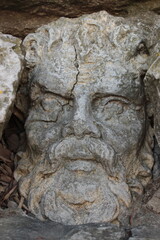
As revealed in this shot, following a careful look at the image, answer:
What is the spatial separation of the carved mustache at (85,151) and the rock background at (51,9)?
2.37 feet

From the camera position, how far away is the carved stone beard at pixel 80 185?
2443mm

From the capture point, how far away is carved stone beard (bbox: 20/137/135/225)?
244 centimetres

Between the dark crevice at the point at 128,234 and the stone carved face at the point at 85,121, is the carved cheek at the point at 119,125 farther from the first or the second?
the dark crevice at the point at 128,234

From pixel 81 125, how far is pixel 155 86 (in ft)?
1.23

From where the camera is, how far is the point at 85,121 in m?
2.51

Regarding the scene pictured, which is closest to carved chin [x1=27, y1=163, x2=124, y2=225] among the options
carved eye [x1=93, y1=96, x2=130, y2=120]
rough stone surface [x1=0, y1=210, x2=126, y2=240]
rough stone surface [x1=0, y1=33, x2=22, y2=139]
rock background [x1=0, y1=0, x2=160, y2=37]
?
rough stone surface [x1=0, y1=210, x2=126, y2=240]

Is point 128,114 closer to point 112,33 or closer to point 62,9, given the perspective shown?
point 112,33

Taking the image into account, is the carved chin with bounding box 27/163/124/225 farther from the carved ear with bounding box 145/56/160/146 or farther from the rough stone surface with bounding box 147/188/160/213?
the carved ear with bounding box 145/56/160/146

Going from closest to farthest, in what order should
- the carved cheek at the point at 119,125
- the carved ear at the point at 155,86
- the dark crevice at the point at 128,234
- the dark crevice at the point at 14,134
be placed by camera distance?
the dark crevice at the point at 128,234, the carved ear at the point at 155,86, the carved cheek at the point at 119,125, the dark crevice at the point at 14,134

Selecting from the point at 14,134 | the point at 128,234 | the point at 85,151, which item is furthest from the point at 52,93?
the point at 128,234

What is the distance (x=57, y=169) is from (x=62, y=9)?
2.73 ft

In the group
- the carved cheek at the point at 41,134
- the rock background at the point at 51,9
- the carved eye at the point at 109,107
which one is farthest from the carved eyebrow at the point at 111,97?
the rock background at the point at 51,9

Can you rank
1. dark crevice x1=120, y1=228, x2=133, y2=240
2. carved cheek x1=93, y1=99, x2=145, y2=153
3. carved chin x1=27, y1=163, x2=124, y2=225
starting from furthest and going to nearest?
carved cheek x1=93, y1=99, x2=145, y2=153, carved chin x1=27, y1=163, x2=124, y2=225, dark crevice x1=120, y1=228, x2=133, y2=240

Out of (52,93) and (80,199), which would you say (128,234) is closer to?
(80,199)
